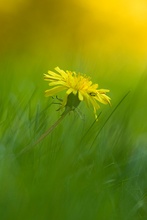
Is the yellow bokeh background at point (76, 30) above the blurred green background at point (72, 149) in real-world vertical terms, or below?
above

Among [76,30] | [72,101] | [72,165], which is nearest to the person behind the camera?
[72,165]

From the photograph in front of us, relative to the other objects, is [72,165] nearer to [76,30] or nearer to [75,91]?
[75,91]

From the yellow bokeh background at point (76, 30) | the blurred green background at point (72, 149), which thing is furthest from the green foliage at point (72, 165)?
the yellow bokeh background at point (76, 30)

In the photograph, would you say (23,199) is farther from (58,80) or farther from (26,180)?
(58,80)

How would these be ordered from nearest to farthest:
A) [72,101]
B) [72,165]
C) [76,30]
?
[72,165]
[72,101]
[76,30]

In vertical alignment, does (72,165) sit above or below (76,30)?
below

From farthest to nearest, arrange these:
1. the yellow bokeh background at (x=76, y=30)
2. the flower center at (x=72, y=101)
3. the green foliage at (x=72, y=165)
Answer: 1. the yellow bokeh background at (x=76, y=30)
2. the flower center at (x=72, y=101)
3. the green foliage at (x=72, y=165)

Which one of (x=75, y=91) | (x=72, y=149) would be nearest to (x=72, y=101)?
(x=75, y=91)

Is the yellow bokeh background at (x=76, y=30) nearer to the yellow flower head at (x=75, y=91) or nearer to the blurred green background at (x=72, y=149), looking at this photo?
the blurred green background at (x=72, y=149)

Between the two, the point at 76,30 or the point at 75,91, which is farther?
the point at 76,30
